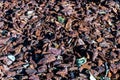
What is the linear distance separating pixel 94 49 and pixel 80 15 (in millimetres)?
661

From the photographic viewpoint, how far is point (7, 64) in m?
3.49

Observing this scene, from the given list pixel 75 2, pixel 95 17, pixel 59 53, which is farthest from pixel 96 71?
pixel 75 2

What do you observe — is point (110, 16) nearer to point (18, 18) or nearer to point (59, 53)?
point (59, 53)

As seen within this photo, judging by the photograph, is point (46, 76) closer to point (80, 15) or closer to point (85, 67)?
point (85, 67)

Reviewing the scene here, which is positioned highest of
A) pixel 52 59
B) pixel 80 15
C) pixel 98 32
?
pixel 80 15

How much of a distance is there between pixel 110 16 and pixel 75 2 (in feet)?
1.81

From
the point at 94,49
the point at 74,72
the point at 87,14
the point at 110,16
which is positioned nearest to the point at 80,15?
the point at 87,14

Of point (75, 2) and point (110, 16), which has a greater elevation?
point (75, 2)

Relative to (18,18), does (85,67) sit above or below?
below

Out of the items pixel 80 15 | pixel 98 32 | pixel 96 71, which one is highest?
pixel 80 15

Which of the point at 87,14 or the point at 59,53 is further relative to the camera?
the point at 87,14

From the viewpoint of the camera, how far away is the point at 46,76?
3268 mm

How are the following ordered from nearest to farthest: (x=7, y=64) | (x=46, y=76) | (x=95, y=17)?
(x=46, y=76) → (x=7, y=64) → (x=95, y=17)

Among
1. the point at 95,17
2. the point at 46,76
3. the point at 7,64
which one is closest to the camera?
the point at 46,76
